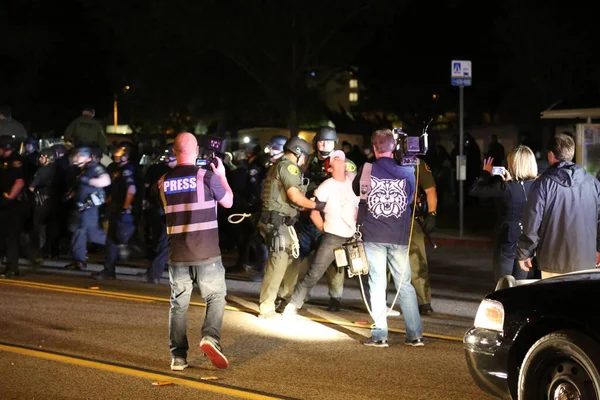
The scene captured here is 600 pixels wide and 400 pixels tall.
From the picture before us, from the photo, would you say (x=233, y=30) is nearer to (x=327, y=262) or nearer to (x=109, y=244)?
(x=109, y=244)

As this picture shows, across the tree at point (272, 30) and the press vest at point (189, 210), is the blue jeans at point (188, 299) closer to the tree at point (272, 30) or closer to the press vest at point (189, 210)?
the press vest at point (189, 210)

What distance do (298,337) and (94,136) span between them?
11623 mm

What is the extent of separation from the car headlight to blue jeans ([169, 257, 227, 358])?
8.21 feet

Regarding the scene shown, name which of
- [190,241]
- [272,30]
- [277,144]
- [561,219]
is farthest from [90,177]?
[272,30]

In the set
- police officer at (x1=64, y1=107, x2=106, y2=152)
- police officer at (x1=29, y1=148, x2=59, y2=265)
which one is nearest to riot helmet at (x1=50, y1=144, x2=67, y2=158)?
police officer at (x1=29, y1=148, x2=59, y2=265)

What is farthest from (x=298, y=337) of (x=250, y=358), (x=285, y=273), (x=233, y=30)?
(x=233, y=30)

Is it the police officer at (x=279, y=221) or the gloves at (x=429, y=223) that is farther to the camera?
the gloves at (x=429, y=223)

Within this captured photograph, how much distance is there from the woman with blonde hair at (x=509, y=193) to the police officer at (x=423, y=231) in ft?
3.72

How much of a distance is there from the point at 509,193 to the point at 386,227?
133 centimetres

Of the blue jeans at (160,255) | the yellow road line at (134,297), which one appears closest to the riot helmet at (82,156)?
the blue jeans at (160,255)

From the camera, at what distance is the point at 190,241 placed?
8.42 meters

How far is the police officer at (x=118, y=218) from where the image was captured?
14344 mm

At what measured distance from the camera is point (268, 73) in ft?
144

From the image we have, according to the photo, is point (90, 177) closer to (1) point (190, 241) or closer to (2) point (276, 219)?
(2) point (276, 219)
